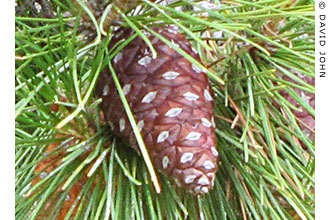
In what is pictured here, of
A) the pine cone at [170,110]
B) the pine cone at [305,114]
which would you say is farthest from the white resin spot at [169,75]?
the pine cone at [305,114]

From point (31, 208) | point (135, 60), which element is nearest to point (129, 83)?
point (135, 60)

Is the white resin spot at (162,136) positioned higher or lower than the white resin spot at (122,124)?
lower

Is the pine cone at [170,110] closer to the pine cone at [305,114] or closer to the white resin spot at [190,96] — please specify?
the white resin spot at [190,96]

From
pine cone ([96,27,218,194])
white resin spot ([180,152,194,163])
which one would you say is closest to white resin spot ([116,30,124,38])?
pine cone ([96,27,218,194])

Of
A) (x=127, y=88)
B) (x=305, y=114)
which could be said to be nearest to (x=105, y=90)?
(x=127, y=88)

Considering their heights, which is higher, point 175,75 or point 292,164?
point 175,75
